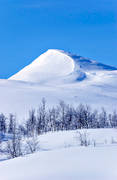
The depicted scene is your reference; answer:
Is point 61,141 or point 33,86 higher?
point 33,86

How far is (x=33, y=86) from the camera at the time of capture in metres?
180

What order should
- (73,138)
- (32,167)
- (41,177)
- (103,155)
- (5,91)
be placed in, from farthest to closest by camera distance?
(5,91)
(73,138)
(103,155)
(32,167)
(41,177)

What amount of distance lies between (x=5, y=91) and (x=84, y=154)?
6017 inches

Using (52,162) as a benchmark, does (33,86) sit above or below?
above

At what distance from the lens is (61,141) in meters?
34.2

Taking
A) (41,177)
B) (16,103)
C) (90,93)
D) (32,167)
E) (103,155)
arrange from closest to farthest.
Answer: (41,177) < (32,167) < (103,155) < (16,103) < (90,93)

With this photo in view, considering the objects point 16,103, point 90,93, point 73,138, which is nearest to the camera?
point 73,138

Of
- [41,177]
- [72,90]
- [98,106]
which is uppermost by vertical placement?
[72,90]

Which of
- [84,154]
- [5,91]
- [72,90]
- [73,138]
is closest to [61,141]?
[73,138]

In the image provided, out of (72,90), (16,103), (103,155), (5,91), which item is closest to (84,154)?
(103,155)

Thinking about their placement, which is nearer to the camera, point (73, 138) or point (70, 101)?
point (73, 138)

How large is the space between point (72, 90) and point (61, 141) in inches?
5526

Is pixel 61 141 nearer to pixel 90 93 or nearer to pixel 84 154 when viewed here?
pixel 84 154

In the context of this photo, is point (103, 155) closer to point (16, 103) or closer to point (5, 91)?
point (16, 103)
